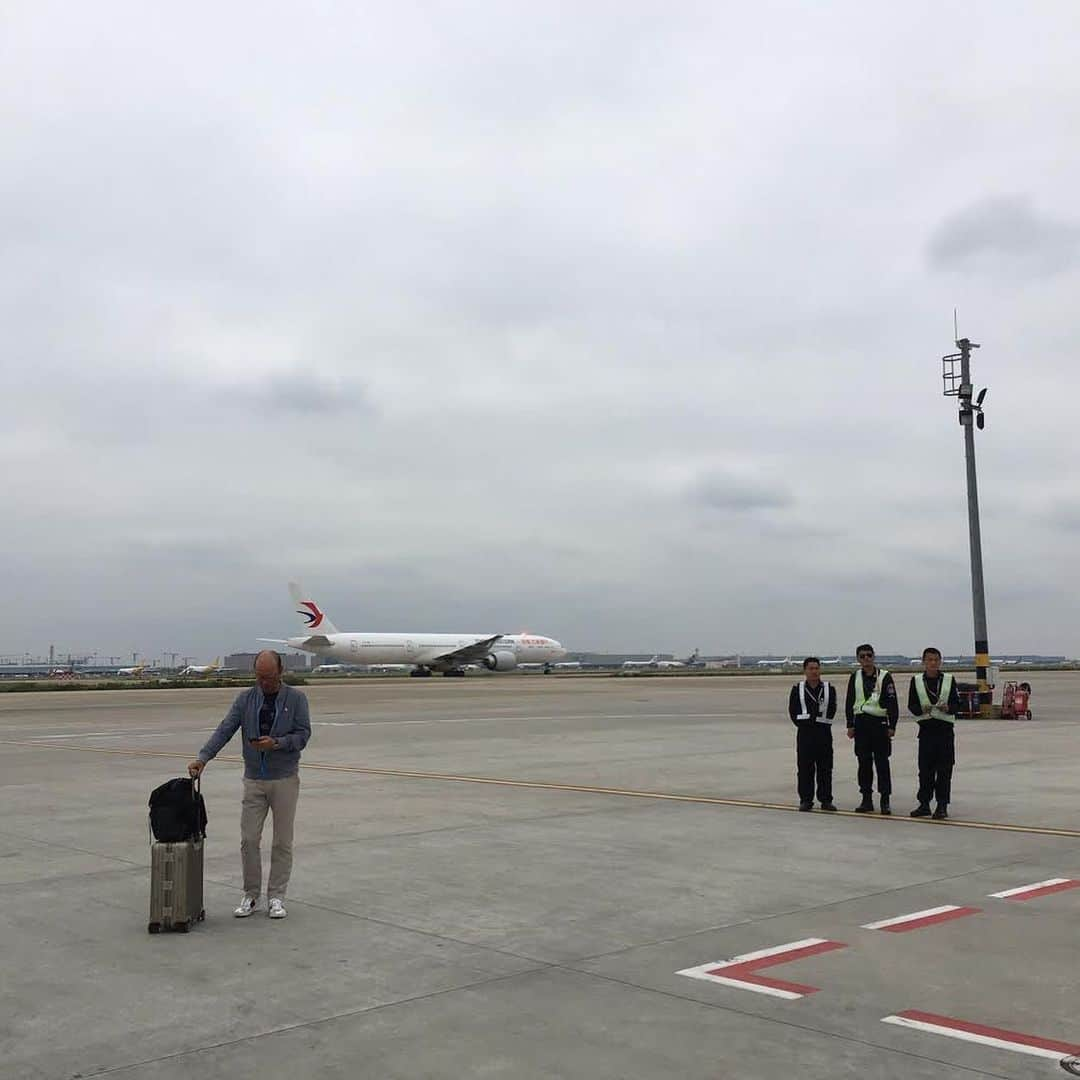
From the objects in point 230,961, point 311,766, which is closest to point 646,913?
point 230,961

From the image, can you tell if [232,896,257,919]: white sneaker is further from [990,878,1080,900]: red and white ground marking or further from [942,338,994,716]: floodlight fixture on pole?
[942,338,994,716]: floodlight fixture on pole

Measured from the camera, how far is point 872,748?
14062 millimetres

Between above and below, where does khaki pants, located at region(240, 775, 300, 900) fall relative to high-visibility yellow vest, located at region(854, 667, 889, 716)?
below

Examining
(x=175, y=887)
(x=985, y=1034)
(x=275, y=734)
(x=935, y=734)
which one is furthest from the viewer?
(x=935, y=734)

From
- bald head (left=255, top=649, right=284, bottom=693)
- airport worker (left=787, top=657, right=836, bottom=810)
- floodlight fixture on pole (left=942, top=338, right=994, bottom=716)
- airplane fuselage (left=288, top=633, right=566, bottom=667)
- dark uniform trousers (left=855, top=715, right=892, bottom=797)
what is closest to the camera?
bald head (left=255, top=649, right=284, bottom=693)

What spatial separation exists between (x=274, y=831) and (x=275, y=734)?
2.48ft

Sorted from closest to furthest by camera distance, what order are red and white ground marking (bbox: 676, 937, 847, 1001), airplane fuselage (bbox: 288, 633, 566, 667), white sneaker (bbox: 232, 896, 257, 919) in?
red and white ground marking (bbox: 676, 937, 847, 1001) < white sneaker (bbox: 232, 896, 257, 919) < airplane fuselage (bbox: 288, 633, 566, 667)

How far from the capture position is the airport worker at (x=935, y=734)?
13.3 metres

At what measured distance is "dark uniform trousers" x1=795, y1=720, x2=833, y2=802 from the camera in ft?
45.9

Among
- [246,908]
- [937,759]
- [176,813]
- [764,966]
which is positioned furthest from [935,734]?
[176,813]

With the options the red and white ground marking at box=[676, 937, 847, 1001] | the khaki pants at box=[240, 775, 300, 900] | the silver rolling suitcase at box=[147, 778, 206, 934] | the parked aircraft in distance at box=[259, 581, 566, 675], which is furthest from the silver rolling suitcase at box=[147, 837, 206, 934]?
the parked aircraft in distance at box=[259, 581, 566, 675]

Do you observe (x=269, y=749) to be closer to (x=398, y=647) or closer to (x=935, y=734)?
(x=935, y=734)

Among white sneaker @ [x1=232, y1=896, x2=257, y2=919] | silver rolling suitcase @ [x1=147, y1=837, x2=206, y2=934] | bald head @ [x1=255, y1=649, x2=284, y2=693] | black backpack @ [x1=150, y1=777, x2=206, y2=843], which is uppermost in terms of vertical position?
bald head @ [x1=255, y1=649, x2=284, y2=693]

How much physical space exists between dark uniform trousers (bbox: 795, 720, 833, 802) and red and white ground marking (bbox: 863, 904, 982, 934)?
17.6 feet
